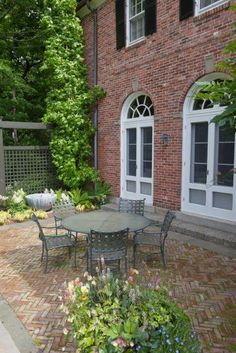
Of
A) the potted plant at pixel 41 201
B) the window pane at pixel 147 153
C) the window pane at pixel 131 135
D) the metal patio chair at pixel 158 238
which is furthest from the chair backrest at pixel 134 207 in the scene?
the potted plant at pixel 41 201

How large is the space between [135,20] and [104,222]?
20.0 ft

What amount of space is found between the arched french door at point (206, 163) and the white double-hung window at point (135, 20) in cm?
261

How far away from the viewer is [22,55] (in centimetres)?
1330

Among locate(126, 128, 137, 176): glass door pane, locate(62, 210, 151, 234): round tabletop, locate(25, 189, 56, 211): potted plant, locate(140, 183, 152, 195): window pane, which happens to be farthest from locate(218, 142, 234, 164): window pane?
locate(25, 189, 56, 211): potted plant

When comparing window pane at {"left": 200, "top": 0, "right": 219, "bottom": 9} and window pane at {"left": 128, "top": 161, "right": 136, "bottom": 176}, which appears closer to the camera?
window pane at {"left": 200, "top": 0, "right": 219, "bottom": 9}

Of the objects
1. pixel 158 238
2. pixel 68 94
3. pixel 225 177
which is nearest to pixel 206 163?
pixel 225 177

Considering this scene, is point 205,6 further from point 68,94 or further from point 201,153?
point 68,94

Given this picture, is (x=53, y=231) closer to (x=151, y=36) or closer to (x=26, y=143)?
(x=151, y=36)

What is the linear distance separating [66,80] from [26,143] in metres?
4.40

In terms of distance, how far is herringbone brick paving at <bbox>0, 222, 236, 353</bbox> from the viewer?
3.00 metres

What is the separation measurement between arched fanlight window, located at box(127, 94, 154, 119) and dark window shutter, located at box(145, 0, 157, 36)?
1.66 m

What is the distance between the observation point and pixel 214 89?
8.32 ft

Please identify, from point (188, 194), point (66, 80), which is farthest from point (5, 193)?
point (188, 194)

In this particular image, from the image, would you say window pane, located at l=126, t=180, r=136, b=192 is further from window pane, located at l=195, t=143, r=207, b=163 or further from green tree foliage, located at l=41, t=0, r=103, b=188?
window pane, located at l=195, t=143, r=207, b=163
